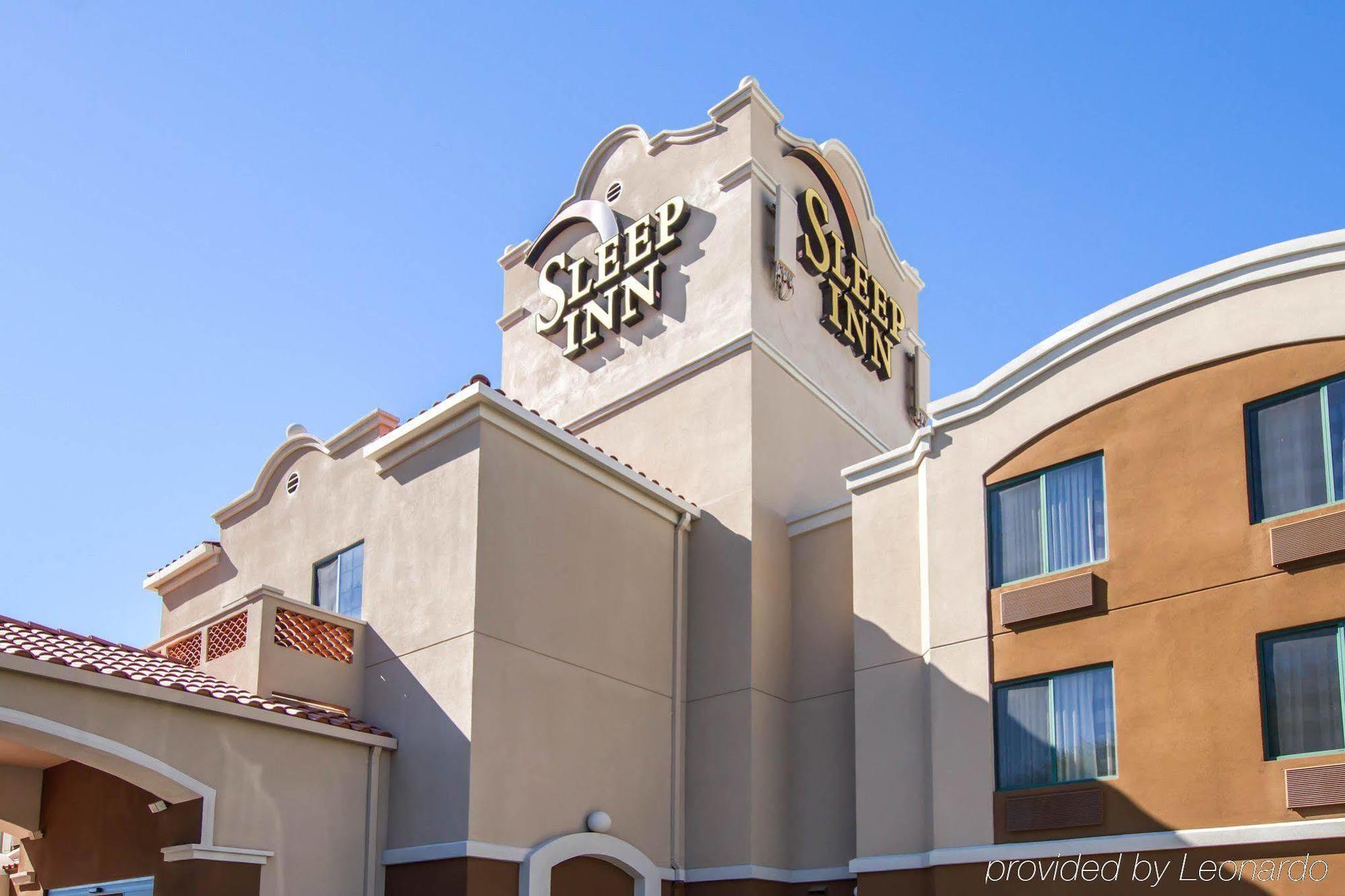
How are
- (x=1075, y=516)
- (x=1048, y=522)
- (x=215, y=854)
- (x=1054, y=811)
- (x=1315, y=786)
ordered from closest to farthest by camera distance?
(x=1315, y=786) < (x=215, y=854) < (x=1054, y=811) < (x=1075, y=516) < (x=1048, y=522)

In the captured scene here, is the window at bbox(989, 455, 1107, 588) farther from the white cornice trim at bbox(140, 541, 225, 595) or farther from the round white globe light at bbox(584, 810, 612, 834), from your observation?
the white cornice trim at bbox(140, 541, 225, 595)

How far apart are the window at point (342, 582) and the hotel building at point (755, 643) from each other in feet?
0.22

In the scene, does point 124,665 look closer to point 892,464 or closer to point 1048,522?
point 892,464

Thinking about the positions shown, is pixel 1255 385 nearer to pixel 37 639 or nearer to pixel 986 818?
pixel 986 818

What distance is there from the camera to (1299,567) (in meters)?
12.9

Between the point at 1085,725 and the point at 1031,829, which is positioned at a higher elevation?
the point at 1085,725

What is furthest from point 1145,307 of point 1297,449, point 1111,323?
point 1297,449

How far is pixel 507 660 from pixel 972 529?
5.91 m

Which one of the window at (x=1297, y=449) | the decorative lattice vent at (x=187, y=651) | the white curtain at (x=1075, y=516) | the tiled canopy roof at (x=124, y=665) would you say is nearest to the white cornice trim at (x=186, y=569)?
the decorative lattice vent at (x=187, y=651)

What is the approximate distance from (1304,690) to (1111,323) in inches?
185

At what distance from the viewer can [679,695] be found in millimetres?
18031

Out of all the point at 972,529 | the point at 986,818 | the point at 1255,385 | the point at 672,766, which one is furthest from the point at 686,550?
the point at 1255,385

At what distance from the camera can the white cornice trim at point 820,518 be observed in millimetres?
18234

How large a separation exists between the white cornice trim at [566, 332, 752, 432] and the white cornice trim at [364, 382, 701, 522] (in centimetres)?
260
